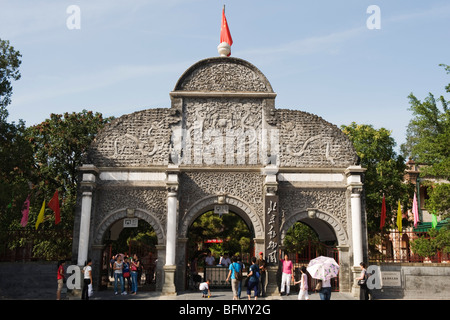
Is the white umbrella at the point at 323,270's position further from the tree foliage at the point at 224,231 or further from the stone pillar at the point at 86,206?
the tree foliage at the point at 224,231

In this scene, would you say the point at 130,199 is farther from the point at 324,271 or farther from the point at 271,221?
the point at 324,271

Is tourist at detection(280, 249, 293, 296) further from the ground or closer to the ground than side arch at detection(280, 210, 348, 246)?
closer to the ground

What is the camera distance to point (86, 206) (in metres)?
15.0

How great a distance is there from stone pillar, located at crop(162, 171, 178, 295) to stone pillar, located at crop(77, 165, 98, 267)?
267cm

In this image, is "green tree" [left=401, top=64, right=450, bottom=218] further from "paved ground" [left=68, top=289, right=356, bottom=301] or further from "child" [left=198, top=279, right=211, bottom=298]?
"child" [left=198, top=279, right=211, bottom=298]

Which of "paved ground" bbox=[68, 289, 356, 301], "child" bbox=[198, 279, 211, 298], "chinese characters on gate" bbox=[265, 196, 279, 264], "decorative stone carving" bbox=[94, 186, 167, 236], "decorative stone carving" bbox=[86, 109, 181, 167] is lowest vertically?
"paved ground" bbox=[68, 289, 356, 301]

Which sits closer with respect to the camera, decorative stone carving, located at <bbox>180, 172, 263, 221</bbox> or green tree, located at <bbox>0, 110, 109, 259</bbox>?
decorative stone carving, located at <bbox>180, 172, 263, 221</bbox>

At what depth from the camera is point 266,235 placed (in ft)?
48.9

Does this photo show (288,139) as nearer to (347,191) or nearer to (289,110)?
(289,110)

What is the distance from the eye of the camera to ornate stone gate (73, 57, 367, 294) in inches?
590

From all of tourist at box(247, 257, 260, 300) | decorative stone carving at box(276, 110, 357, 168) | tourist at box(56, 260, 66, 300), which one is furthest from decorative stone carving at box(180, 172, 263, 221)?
tourist at box(56, 260, 66, 300)

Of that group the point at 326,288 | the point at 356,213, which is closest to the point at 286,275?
the point at 356,213

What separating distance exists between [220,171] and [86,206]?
4.81 metres

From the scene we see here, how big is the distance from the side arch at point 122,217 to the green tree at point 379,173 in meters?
12.4
